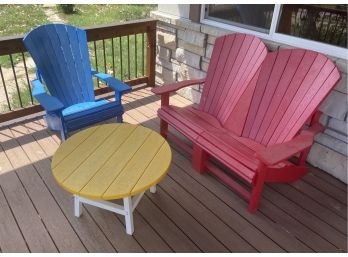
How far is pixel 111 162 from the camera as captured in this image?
1.76m

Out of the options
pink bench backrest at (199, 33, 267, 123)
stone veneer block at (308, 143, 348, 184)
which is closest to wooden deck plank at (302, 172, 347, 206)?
stone veneer block at (308, 143, 348, 184)

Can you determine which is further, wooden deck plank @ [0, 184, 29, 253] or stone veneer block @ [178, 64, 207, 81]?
stone veneer block @ [178, 64, 207, 81]

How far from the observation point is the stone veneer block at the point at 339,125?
217cm

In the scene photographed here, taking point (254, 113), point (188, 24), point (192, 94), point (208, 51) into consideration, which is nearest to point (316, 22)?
point (254, 113)

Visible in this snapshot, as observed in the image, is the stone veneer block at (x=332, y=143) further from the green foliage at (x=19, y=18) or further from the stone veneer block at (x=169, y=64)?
the green foliage at (x=19, y=18)

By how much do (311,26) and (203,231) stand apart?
1.73 m

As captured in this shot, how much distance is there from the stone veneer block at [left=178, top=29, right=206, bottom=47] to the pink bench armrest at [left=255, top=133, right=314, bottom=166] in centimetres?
142

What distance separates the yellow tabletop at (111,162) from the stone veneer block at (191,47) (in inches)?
49.5


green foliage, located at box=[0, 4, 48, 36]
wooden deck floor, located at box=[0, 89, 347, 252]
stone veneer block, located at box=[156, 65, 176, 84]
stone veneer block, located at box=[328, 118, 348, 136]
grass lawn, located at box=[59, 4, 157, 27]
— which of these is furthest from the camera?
grass lawn, located at box=[59, 4, 157, 27]

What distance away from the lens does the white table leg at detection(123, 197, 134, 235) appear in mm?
1720

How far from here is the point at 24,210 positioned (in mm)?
1961

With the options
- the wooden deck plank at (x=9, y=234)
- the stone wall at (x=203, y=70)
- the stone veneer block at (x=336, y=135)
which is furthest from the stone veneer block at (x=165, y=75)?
the wooden deck plank at (x=9, y=234)

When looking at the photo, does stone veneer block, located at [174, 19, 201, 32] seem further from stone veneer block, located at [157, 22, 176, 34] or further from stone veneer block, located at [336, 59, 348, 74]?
stone veneer block, located at [336, 59, 348, 74]

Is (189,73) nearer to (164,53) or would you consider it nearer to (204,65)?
(204,65)
